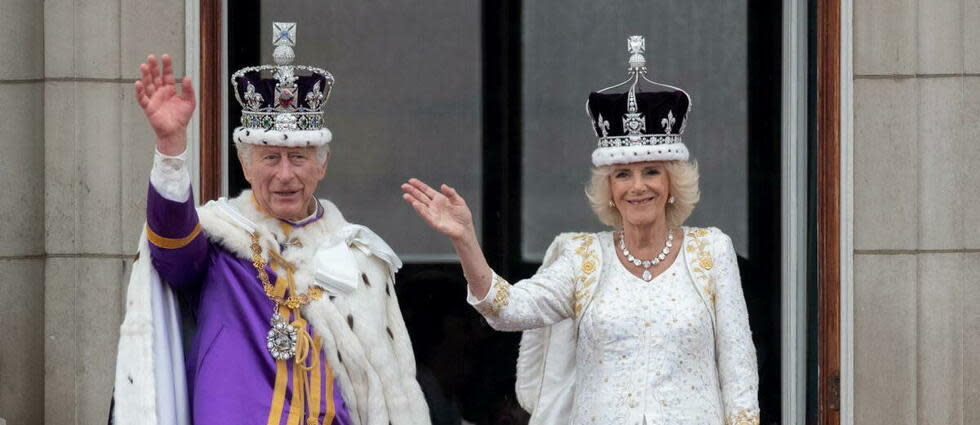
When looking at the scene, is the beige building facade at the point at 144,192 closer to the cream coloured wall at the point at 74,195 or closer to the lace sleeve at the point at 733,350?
the cream coloured wall at the point at 74,195

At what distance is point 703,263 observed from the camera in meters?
5.25

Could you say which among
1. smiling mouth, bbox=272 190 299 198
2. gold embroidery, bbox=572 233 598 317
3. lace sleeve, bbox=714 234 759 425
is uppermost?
smiling mouth, bbox=272 190 299 198

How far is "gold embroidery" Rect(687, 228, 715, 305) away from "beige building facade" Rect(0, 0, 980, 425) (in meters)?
1.61

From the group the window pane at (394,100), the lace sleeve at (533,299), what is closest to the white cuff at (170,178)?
the lace sleeve at (533,299)

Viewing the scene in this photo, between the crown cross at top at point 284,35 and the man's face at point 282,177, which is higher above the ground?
the crown cross at top at point 284,35

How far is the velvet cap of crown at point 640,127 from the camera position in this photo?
525cm

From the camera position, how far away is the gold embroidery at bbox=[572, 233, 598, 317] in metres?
5.27

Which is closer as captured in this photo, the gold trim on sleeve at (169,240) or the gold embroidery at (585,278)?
the gold trim on sleeve at (169,240)

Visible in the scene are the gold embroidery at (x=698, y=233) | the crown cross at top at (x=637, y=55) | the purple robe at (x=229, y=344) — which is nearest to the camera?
the purple robe at (x=229, y=344)

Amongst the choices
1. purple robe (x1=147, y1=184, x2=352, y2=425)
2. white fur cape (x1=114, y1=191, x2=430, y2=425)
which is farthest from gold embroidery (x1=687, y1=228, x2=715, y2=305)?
purple robe (x1=147, y1=184, x2=352, y2=425)

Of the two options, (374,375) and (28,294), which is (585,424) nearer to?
(374,375)

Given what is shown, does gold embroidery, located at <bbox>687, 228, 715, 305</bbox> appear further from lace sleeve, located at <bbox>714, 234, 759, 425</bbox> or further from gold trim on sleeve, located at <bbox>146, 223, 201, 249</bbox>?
gold trim on sleeve, located at <bbox>146, 223, 201, 249</bbox>

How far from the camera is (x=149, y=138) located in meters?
6.72

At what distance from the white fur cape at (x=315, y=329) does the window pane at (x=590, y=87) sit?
1825mm
